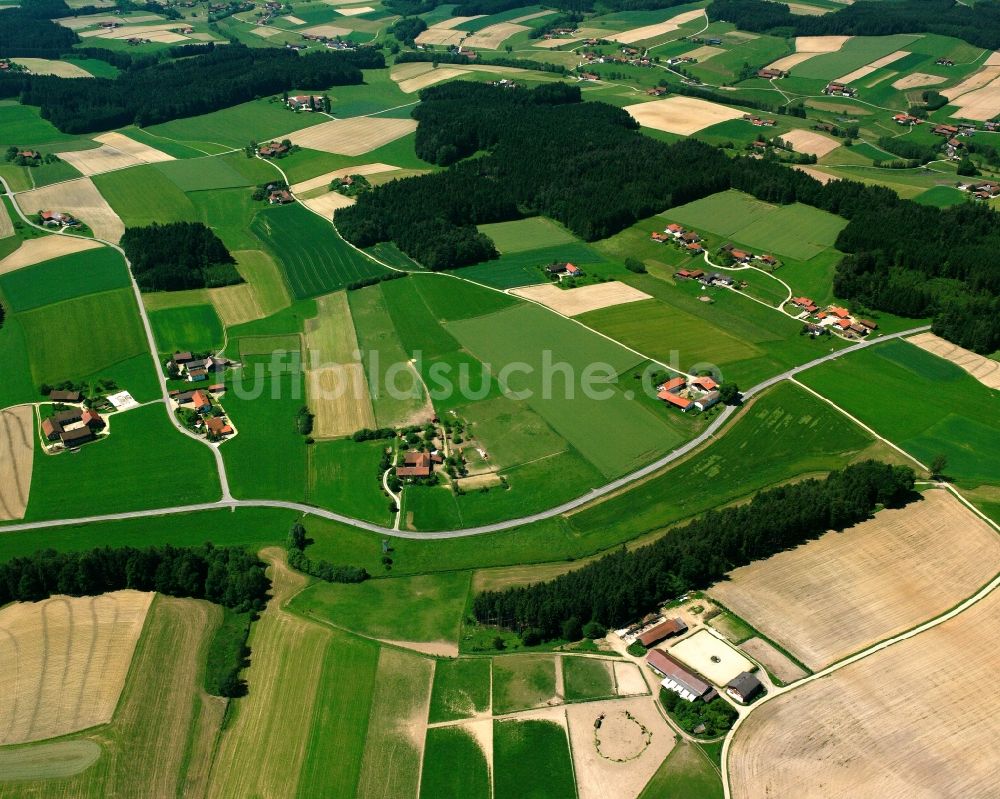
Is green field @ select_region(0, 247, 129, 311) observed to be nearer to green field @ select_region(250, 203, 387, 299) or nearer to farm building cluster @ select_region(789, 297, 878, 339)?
green field @ select_region(250, 203, 387, 299)

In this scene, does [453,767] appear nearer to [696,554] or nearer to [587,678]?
[587,678]

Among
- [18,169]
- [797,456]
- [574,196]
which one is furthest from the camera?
[18,169]

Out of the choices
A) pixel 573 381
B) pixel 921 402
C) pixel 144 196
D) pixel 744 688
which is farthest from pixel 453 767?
pixel 144 196

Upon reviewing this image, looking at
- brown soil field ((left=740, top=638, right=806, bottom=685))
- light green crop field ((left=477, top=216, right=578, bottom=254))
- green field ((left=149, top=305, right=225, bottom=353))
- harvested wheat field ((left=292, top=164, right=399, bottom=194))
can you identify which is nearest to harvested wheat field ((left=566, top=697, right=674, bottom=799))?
brown soil field ((left=740, top=638, right=806, bottom=685))

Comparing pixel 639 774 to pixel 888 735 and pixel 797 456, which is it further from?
pixel 797 456

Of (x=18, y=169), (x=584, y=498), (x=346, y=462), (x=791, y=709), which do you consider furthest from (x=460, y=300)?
(x=18, y=169)

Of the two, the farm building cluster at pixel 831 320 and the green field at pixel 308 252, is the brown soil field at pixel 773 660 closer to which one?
the farm building cluster at pixel 831 320
